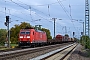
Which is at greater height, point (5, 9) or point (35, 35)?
point (5, 9)

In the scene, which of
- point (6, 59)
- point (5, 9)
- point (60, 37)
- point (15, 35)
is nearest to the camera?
point (6, 59)

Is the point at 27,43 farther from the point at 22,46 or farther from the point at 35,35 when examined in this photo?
the point at 35,35

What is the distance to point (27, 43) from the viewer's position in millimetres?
43875

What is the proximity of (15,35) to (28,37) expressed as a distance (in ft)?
180

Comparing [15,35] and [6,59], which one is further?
[15,35]

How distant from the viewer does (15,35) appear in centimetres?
9850

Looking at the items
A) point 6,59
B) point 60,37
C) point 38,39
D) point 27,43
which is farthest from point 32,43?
point 60,37

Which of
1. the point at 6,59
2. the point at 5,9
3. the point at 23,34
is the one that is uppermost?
the point at 5,9

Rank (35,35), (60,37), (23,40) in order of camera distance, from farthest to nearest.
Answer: (60,37) → (35,35) → (23,40)

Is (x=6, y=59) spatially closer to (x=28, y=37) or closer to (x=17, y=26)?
(x=28, y=37)

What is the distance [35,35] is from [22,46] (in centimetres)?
459

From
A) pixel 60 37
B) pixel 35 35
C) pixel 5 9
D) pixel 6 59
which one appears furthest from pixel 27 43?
pixel 60 37

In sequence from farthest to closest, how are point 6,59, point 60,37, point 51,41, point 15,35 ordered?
point 15,35 < point 60,37 < point 51,41 < point 6,59

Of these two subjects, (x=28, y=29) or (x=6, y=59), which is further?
(x=28, y=29)
